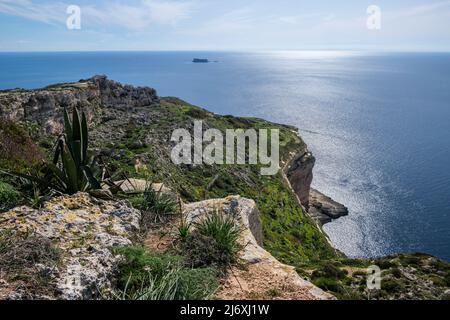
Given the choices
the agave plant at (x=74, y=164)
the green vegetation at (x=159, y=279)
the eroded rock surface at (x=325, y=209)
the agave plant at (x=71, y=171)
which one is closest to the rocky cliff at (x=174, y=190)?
the eroded rock surface at (x=325, y=209)

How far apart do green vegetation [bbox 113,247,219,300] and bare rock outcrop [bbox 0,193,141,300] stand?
0.26 m

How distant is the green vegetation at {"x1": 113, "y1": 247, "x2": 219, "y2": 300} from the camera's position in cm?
548

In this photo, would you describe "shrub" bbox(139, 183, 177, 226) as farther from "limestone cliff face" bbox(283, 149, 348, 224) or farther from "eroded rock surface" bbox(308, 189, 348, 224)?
"eroded rock surface" bbox(308, 189, 348, 224)

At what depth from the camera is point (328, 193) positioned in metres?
62.5

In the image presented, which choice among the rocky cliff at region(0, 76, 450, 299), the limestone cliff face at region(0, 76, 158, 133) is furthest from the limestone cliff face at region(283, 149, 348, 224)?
the limestone cliff face at region(0, 76, 158, 133)

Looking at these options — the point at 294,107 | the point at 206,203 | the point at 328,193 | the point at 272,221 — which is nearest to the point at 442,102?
the point at 294,107

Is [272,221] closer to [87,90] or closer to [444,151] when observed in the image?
[87,90]

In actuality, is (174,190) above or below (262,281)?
below

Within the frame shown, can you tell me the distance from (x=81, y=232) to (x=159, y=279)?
7.39 ft

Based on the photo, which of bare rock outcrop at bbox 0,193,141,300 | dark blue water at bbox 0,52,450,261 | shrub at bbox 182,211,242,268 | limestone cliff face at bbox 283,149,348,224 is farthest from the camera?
dark blue water at bbox 0,52,450,261

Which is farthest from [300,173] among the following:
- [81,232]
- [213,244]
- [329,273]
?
[81,232]

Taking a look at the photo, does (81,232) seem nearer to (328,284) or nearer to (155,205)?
(155,205)

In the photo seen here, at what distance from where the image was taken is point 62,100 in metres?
30.6

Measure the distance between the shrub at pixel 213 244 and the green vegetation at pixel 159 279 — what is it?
39 centimetres
